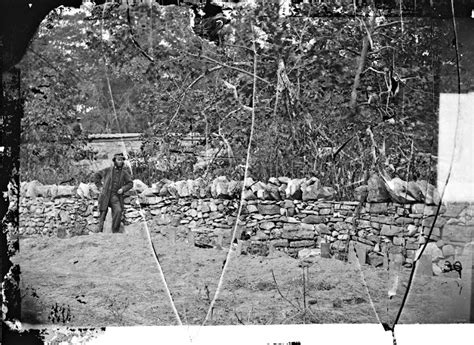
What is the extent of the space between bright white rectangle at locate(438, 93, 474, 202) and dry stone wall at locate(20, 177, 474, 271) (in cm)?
17

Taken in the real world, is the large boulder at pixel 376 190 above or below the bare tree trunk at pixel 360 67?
below

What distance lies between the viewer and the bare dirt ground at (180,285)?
278 centimetres

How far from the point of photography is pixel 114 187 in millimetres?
2770

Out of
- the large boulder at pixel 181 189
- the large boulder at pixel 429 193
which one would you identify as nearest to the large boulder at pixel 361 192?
the large boulder at pixel 429 193

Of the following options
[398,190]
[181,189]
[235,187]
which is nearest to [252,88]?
[235,187]

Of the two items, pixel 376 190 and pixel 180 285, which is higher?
pixel 376 190

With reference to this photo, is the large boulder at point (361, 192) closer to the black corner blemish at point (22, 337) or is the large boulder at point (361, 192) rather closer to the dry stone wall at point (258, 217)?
the dry stone wall at point (258, 217)

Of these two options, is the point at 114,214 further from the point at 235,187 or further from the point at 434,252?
the point at 434,252

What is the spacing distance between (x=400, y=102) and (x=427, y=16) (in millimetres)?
415

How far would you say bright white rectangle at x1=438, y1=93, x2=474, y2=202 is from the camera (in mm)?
2756

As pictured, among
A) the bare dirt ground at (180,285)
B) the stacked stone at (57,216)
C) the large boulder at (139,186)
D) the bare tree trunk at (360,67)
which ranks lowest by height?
the bare dirt ground at (180,285)

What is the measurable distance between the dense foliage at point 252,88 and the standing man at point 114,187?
82mm

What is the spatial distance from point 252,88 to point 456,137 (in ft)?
3.16

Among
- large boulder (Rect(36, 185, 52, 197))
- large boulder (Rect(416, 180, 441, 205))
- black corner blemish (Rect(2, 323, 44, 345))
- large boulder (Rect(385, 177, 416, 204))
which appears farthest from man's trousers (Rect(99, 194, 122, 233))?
large boulder (Rect(416, 180, 441, 205))
